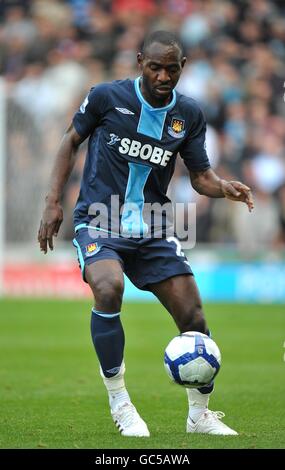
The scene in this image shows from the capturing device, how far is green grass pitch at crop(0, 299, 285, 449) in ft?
22.3

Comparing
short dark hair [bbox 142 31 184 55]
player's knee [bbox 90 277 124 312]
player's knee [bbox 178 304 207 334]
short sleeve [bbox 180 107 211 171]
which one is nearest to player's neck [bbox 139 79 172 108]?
short sleeve [bbox 180 107 211 171]

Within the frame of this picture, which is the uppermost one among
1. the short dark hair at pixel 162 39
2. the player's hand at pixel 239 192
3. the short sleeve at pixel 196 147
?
the short dark hair at pixel 162 39

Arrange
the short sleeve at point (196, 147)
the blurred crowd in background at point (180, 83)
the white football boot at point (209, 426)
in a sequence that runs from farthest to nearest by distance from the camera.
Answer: the blurred crowd in background at point (180, 83), the short sleeve at point (196, 147), the white football boot at point (209, 426)

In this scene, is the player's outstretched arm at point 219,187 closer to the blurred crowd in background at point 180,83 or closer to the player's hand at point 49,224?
the player's hand at point 49,224

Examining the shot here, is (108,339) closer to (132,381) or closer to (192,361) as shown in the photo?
(192,361)

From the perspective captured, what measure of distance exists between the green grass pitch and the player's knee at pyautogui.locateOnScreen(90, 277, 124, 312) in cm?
85

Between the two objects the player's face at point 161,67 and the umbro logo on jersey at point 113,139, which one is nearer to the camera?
the player's face at point 161,67

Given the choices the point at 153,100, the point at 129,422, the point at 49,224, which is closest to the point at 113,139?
the point at 153,100

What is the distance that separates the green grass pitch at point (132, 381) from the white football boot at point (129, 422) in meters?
0.08

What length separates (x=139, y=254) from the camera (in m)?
7.26

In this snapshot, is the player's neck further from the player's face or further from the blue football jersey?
the player's face

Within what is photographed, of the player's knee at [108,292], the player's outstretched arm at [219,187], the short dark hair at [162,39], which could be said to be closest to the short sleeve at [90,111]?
the short dark hair at [162,39]

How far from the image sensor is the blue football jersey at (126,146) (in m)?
7.23

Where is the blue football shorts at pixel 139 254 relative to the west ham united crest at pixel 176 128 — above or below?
below
